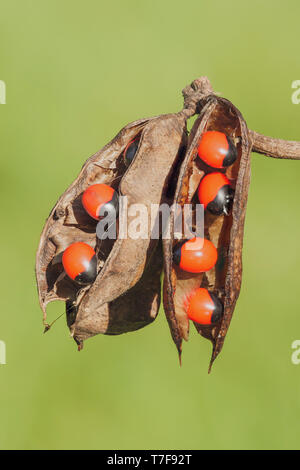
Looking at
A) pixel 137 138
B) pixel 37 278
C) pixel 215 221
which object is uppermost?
pixel 137 138

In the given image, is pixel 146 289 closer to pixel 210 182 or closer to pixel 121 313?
pixel 121 313

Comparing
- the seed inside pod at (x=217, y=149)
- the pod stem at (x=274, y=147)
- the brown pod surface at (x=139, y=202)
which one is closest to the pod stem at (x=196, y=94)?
the brown pod surface at (x=139, y=202)

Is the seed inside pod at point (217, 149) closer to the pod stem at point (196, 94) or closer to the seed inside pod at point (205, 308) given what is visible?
the pod stem at point (196, 94)

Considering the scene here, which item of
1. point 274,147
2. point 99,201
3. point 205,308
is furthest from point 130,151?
point 205,308

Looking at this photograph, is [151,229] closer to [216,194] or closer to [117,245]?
[117,245]

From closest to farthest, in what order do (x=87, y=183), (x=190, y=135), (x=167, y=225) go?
(x=167, y=225) → (x=190, y=135) → (x=87, y=183)

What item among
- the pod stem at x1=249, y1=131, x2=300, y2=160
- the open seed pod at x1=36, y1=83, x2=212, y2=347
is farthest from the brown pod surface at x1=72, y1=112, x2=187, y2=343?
the pod stem at x1=249, y1=131, x2=300, y2=160

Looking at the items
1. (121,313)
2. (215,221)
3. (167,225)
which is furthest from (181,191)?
(121,313)
